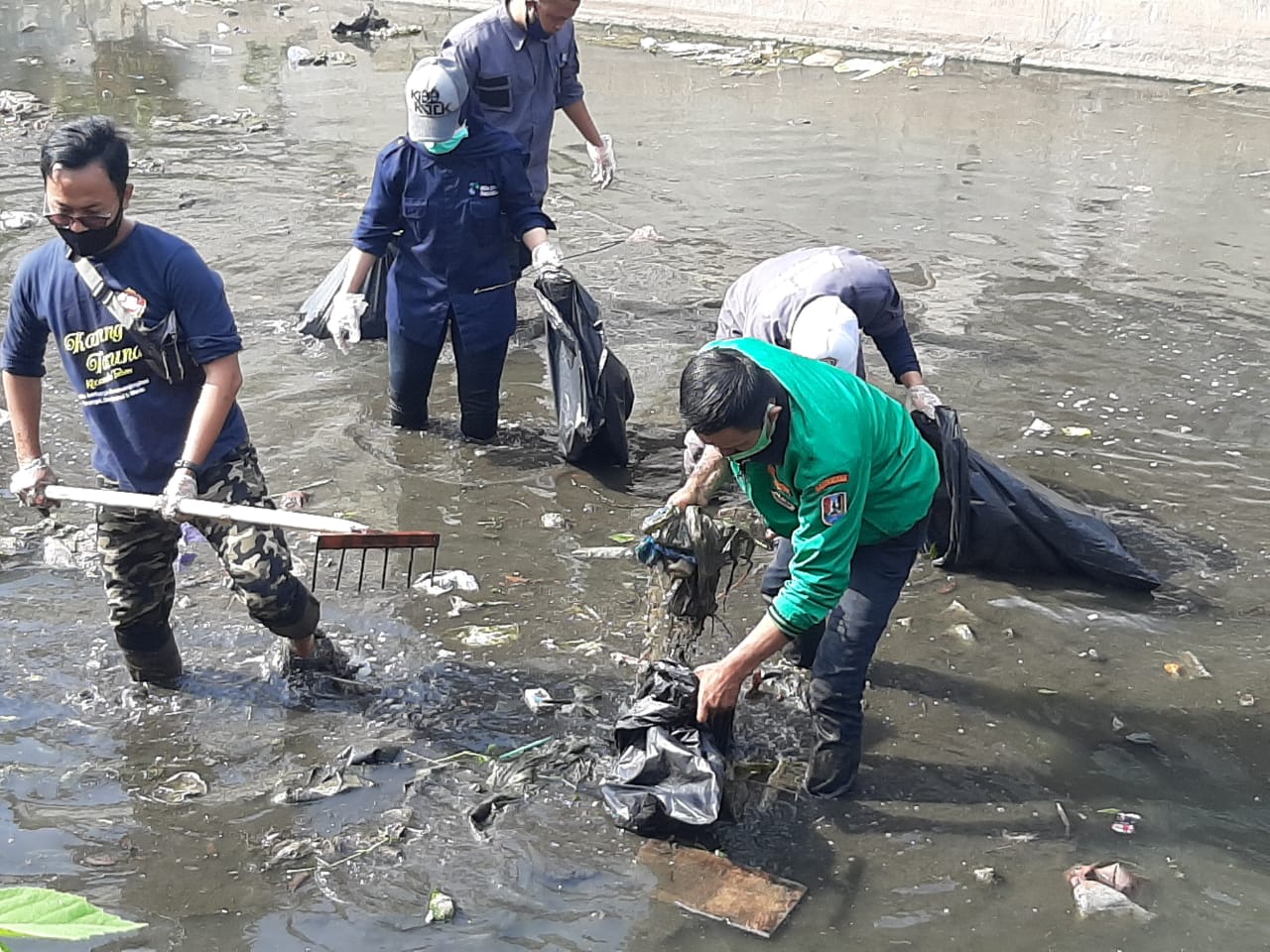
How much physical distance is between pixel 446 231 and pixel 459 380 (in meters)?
0.69

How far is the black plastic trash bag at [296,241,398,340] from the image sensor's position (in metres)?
5.47

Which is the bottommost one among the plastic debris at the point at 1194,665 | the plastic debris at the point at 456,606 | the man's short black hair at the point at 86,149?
the plastic debris at the point at 456,606

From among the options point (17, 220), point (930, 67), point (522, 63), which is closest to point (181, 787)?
point (522, 63)

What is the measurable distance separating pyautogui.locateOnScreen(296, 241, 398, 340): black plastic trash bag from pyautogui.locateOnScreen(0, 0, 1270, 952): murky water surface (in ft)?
1.50

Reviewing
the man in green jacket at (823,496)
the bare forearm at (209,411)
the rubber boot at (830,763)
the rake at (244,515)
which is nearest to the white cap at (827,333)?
the man in green jacket at (823,496)

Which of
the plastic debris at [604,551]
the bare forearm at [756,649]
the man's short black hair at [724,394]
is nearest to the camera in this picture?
the man's short black hair at [724,394]

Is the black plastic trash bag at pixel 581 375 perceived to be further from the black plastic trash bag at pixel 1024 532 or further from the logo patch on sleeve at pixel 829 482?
the logo patch on sleeve at pixel 829 482

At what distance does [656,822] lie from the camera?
3.29 meters

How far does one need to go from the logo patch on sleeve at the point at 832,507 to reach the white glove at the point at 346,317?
→ 2.88 meters

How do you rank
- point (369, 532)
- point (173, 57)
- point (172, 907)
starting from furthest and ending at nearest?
point (173, 57) → point (369, 532) → point (172, 907)

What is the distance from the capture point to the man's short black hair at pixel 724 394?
106 inches

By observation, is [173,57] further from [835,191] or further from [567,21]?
[567,21]

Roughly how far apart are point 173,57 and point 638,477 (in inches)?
440

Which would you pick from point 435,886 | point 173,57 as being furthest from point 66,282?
point 173,57
